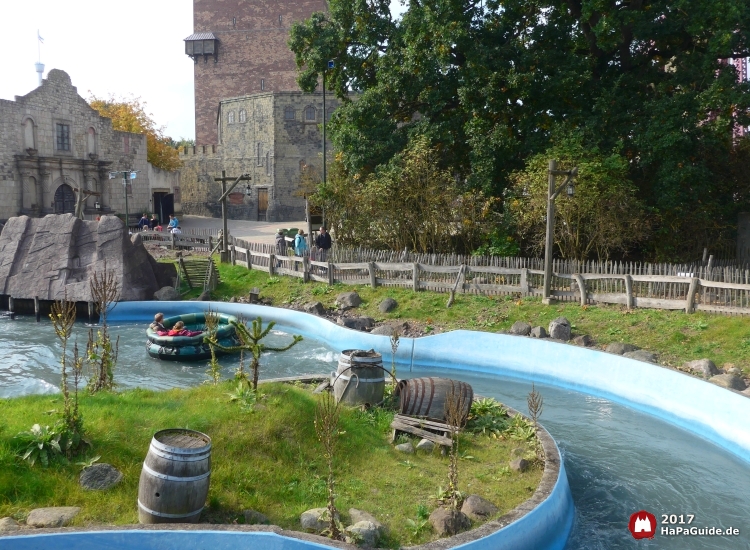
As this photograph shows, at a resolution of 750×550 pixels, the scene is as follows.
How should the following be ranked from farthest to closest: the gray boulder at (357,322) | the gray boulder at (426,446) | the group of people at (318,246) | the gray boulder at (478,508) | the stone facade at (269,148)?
the stone facade at (269,148)
the group of people at (318,246)
the gray boulder at (357,322)
the gray boulder at (426,446)
the gray boulder at (478,508)

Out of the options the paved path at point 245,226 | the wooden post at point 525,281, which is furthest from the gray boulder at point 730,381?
the paved path at point 245,226

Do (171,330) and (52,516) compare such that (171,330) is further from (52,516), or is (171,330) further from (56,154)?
(56,154)

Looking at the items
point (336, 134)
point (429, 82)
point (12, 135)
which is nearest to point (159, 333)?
point (336, 134)

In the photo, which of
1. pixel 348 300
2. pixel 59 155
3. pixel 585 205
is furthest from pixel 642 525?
pixel 59 155

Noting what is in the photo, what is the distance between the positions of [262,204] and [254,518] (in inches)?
1504

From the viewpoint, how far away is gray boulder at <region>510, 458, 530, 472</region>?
338 inches

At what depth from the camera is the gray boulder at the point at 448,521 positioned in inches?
276

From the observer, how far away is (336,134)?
22922 mm

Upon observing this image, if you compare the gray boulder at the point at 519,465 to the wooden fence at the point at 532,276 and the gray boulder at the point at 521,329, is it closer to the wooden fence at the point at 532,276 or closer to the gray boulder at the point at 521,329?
the gray boulder at the point at 521,329

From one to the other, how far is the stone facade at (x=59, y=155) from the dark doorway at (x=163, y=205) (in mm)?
2255

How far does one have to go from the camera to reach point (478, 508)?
745 cm

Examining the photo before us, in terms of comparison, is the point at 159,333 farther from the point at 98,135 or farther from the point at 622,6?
the point at 98,135

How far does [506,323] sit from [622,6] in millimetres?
10818

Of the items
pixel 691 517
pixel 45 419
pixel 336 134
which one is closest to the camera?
pixel 45 419
